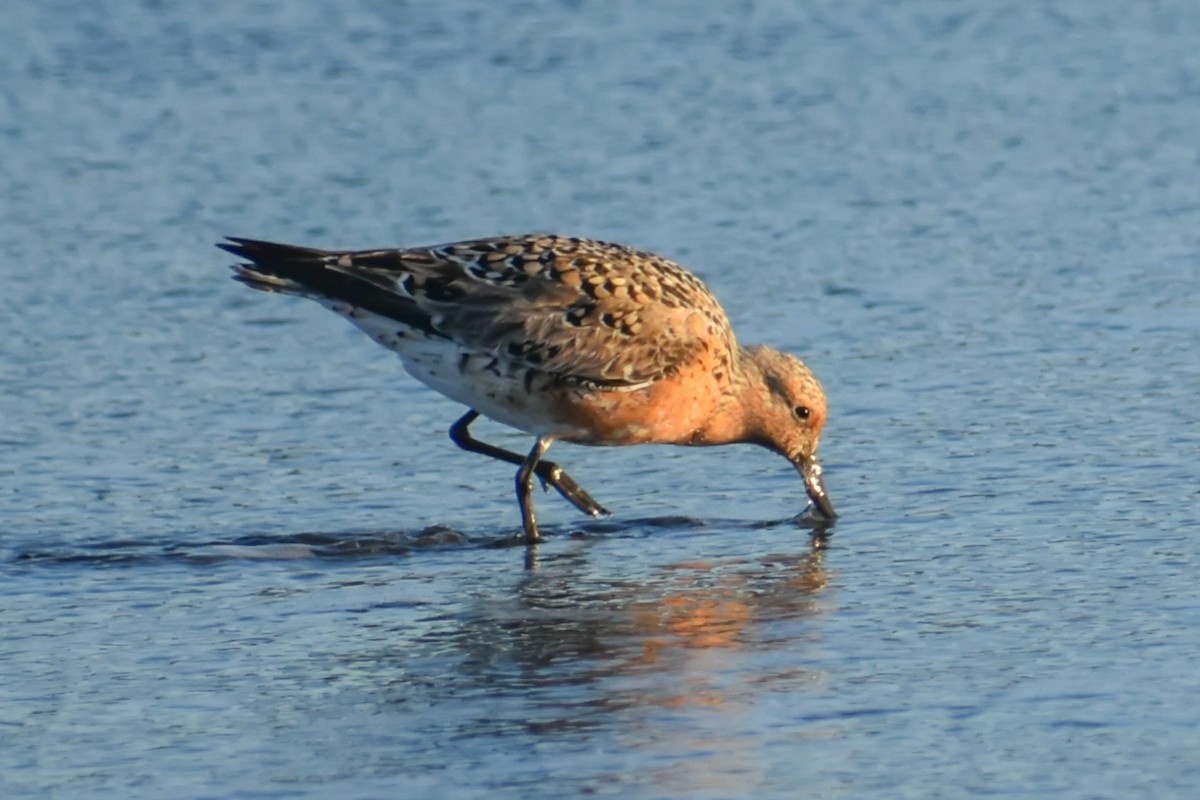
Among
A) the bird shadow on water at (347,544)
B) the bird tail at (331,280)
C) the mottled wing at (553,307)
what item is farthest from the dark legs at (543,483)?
the bird tail at (331,280)

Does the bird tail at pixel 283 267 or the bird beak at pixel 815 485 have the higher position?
the bird tail at pixel 283 267

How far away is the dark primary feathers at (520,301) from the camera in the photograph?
891 centimetres

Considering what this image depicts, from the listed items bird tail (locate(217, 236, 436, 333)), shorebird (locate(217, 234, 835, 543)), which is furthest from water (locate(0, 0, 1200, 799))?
bird tail (locate(217, 236, 436, 333))

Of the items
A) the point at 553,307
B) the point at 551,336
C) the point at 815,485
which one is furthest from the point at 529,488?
the point at 815,485

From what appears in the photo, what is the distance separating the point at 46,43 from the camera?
52.6 ft

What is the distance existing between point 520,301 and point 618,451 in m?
1.20

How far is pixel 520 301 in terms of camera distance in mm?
8922

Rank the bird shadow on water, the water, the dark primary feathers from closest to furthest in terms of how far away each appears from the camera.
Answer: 1. the water
2. the bird shadow on water
3. the dark primary feathers

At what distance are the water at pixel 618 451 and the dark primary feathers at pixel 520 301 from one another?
59 centimetres

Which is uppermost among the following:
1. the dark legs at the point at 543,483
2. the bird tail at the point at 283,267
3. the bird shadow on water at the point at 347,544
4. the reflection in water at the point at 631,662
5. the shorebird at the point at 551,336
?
the bird tail at the point at 283,267

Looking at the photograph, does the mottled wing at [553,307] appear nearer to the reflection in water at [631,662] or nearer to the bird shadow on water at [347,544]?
Answer: the bird shadow on water at [347,544]

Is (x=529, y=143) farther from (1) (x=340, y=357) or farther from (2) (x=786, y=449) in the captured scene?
(2) (x=786, y=449)

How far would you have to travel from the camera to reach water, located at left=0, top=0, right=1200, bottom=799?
20.5ft

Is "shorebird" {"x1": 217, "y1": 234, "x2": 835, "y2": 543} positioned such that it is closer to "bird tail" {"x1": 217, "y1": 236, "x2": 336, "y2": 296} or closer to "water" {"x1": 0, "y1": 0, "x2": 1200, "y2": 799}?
"bird tail" {"x1": 217, "y1": 236, "x2": 336, "y2": 296}
